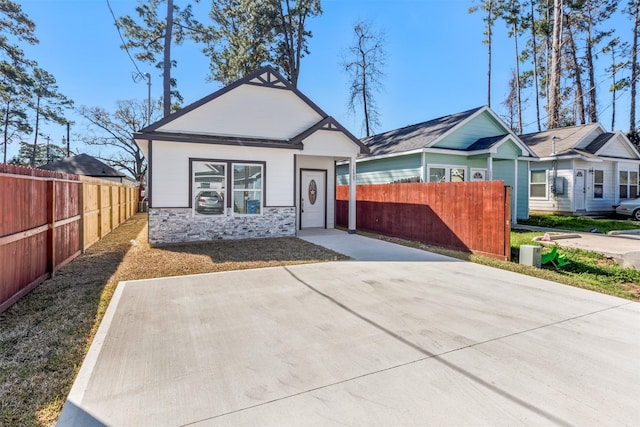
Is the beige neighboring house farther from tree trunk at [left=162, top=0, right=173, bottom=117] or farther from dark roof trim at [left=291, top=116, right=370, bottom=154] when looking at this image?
tree trunk at [left=162, top=0, right=173, bottom=117]

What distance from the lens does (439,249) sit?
368 inches

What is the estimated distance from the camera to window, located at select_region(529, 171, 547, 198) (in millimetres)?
17984

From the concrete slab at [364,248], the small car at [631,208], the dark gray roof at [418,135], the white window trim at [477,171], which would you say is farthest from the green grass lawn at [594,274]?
the small car at [631,208]

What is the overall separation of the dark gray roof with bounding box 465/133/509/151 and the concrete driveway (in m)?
9.56

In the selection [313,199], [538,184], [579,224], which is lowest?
[579,224]

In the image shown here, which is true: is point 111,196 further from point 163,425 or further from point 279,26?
point 279,26

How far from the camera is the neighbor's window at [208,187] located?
998 centimetres

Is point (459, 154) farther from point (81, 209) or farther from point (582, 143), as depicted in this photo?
point (81, 209)

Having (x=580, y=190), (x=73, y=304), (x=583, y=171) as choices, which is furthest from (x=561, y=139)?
(x=73, y=304)

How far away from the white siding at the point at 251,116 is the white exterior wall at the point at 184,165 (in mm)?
558

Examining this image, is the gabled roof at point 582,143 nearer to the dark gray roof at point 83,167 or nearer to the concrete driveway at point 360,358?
the concrete driveway at point 360,358

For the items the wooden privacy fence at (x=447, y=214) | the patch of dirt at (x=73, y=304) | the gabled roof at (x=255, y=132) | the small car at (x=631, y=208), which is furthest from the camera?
the small car at (x=631, y=208)

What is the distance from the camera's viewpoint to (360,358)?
10.5 feet

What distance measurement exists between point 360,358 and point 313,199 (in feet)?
33.5
